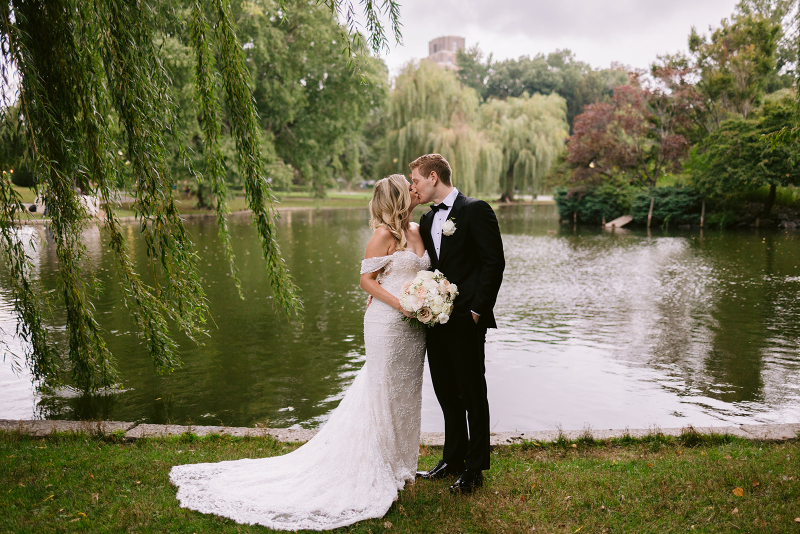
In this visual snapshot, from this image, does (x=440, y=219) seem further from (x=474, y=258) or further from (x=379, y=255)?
(x=379, y=255)

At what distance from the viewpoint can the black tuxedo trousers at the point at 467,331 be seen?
3.61 metres

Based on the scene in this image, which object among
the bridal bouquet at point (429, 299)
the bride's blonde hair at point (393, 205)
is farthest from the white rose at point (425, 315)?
the bride's blonde hair at point (393, 205)

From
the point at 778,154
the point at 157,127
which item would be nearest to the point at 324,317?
Result: the point at 157,127

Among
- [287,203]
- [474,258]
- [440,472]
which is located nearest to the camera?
[474,258]

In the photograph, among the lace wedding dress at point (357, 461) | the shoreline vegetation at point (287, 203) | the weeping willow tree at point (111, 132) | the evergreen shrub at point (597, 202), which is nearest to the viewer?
the lace wedding dress at point (357, 461)

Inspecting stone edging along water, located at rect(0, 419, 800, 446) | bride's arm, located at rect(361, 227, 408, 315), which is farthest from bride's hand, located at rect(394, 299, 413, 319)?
stone edging along water, located at rect(0, 419, 800, 446)

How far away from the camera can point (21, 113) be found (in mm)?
3918

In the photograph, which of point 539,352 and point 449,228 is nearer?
point 449,228

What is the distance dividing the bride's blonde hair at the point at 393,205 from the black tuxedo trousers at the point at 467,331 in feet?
0.99

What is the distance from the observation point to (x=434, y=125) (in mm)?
31938

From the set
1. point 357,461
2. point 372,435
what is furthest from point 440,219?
point 357,461

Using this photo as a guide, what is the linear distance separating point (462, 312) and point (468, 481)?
1081 millimetres

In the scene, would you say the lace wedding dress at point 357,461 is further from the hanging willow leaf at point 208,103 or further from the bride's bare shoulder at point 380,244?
the hanging willow leaf at point 208,103

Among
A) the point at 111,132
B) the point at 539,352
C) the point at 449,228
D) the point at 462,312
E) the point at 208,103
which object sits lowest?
the point at 539,352
